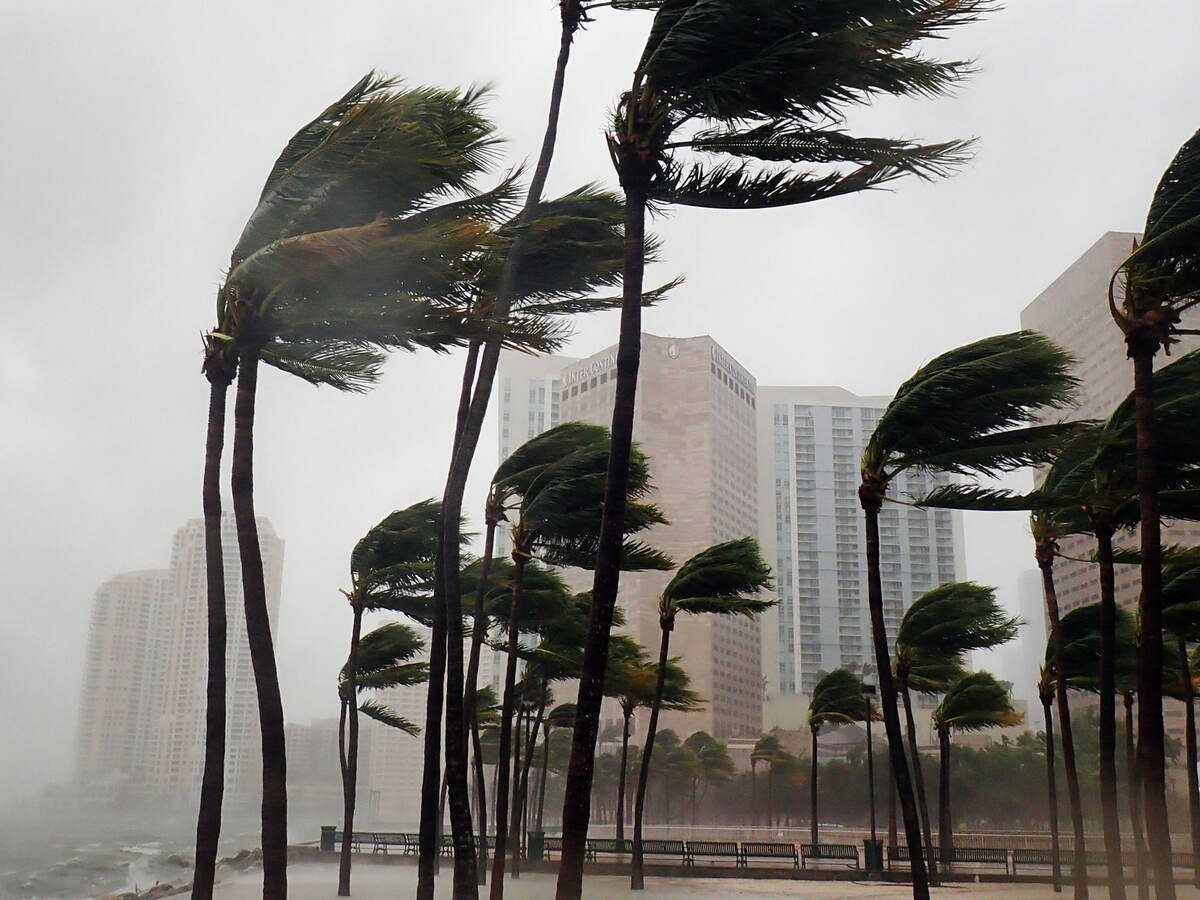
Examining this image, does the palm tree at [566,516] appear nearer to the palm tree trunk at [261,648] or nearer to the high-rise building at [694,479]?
the palm tree trunk at [261,648]

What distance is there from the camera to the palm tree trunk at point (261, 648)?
30.4 feet

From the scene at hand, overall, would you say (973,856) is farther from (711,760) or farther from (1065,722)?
(711,760)

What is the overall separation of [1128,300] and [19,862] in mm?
71047

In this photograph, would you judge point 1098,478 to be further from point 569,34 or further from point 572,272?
point 569,34

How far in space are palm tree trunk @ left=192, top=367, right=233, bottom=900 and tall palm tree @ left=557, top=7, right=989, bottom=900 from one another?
4040 mm

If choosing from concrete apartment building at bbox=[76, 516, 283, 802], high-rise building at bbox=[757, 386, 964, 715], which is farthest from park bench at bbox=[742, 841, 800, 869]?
high-rise building at bbox=[757, 386, 964, 715]

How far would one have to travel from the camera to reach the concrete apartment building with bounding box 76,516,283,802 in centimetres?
7381

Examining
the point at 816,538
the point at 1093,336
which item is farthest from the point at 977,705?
the point at 816,538

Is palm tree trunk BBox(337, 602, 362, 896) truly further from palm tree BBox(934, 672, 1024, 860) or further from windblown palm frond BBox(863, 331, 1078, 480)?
palm tree BBox(934, 672, 1024, 860)

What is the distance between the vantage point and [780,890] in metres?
23.0

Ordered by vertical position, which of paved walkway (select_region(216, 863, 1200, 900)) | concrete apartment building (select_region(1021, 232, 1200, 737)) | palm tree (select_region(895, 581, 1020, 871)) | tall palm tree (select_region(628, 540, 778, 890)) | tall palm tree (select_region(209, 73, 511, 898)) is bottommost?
paved walkway (select_region(216, 863, 1200, 900))

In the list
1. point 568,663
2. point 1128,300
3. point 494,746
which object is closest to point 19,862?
point 494,746

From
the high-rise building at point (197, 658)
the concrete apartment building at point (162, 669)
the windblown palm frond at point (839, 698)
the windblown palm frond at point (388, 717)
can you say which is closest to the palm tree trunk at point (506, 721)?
the windblown palm frond at point (388, 717)

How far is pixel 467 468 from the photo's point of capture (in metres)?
11.7
